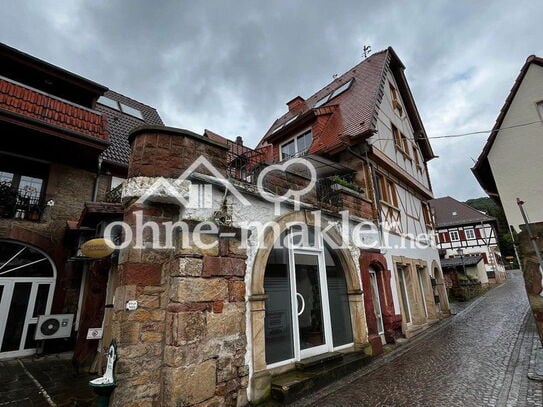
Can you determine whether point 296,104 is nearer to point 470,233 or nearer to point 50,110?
point 50,110

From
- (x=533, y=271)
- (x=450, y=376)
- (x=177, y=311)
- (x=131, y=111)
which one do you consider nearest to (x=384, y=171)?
(x=533, y=271)

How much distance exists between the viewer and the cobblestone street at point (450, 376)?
395 cm

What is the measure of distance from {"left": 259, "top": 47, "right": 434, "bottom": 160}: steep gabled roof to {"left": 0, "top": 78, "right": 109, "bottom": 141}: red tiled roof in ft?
18.4

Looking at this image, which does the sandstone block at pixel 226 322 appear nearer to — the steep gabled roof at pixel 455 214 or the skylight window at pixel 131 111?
the skylight window at pixel 131 111

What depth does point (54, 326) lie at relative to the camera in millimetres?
6875

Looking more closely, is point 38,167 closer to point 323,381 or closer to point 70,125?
point 70,125

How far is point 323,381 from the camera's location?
465 cm

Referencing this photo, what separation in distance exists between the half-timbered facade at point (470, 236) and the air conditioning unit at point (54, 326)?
Result: 29849 millimetres

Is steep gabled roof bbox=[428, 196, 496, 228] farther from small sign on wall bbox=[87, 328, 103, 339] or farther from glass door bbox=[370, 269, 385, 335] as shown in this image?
small sign on wall bbox=[87, 328, 103, 339]

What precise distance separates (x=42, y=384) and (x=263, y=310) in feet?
13.0

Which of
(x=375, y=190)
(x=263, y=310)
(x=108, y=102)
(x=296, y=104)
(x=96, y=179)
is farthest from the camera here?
(x=296, y=104)

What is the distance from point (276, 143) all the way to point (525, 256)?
25.9 feet

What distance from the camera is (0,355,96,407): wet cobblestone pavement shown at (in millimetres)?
3976

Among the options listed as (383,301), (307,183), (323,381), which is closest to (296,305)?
(323,381)
